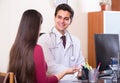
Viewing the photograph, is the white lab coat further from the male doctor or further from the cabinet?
the cabinet

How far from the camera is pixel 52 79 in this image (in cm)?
188

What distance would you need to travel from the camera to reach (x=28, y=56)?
1.72 metres

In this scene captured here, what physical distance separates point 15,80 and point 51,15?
2.12 m

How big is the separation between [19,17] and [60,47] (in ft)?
3.60

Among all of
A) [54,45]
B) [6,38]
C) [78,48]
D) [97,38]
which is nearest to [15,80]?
[54,45]

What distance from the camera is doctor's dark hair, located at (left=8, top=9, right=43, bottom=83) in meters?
1.72

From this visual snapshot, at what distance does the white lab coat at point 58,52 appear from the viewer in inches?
91.0

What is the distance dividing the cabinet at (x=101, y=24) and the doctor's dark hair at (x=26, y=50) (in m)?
2.10

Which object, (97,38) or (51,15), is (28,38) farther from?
(51,15)

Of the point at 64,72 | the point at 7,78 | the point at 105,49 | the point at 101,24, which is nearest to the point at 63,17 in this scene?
the point at 105,49

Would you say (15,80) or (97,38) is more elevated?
(97,38)

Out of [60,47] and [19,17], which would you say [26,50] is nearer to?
[60,47]

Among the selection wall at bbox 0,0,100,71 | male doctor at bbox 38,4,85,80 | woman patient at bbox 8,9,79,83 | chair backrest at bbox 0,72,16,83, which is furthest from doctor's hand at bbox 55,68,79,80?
wall at bbox 0,0,100,71

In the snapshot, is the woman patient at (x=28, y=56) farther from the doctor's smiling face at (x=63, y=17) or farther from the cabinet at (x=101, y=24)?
the cabinet at (x=101, y=24)
